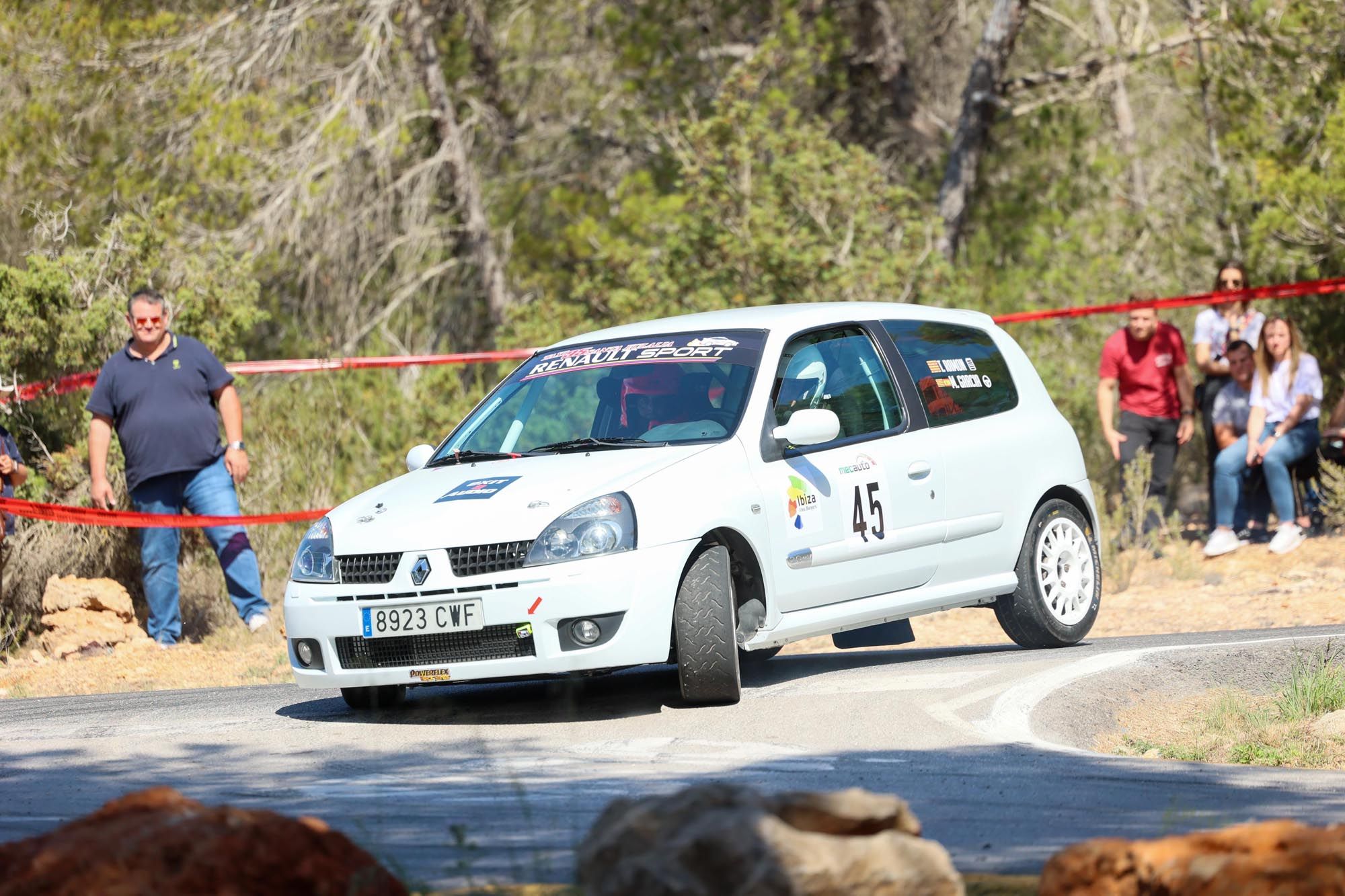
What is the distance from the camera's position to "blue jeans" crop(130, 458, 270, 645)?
1151 centimetres

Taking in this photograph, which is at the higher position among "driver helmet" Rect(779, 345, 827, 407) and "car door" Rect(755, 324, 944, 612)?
"driver helmet" Rect(779, 345, 827, 407)

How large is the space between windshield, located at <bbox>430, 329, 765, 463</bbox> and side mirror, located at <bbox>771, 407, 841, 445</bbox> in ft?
0.78

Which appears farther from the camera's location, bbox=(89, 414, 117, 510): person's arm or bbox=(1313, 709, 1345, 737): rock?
bbox=(89, 414, 117, 510): person's arm

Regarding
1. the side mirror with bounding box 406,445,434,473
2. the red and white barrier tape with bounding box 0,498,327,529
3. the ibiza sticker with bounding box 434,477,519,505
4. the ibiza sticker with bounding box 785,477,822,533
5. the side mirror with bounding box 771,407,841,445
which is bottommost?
the ibiza sticker with bounding box 785,477,822,533

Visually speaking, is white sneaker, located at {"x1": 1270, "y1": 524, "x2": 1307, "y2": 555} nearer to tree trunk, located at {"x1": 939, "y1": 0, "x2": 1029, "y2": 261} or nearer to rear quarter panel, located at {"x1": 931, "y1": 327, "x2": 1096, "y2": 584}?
rear quarter panel, located at {"x1": 931, "y1": 327, "x2": 1096, "y2": 584}

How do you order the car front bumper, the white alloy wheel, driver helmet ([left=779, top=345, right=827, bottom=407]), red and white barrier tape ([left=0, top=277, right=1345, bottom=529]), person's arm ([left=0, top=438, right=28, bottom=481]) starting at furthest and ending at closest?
red and white barrier tape ([left=0, top=277, right=1345, bottom=529]) < person's arm ([left=0, top=438, right=28, bottom=481]) < the white alloy wheel < driver helmet ([left=779, top=345, right=827, bottom=407]) < the car front bumper

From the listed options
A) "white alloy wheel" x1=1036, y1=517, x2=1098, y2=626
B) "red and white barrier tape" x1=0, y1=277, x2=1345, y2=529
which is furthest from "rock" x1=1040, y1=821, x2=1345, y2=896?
"red and white barrier tape" x1=0, y1=277, x2=1345, y2=529

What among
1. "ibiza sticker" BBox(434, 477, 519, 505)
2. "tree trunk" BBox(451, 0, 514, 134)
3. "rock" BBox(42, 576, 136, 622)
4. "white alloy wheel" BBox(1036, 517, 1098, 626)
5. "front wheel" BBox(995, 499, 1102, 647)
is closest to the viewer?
"ibiza sticker" BBox(434, 477, 519, 505)

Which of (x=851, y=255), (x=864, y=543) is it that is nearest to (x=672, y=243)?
(x=851, y=255)

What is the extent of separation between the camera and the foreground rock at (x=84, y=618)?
11.6 meters

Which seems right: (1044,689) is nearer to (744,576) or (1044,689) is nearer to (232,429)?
(744,576)

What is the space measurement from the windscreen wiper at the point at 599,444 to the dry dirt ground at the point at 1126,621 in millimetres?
3094

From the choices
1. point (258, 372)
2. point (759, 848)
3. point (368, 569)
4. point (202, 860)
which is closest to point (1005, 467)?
point (368, 569)

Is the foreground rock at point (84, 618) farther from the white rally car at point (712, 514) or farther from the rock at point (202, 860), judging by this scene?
the rock at point (202, 860)
